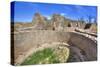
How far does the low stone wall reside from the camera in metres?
2.18

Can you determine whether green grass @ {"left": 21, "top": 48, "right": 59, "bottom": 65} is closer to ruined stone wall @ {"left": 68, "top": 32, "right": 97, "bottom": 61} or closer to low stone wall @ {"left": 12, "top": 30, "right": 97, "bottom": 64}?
low stone wall @ {"left": 12, "top": 30, "right": 97, "bottom": 64}

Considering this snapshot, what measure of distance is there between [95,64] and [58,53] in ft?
1.77

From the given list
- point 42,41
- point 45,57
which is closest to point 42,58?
point 45,57

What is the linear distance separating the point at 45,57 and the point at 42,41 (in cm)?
18

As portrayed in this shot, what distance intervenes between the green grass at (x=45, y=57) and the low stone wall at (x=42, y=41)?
0.06 metres

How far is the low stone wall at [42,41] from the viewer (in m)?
2.18

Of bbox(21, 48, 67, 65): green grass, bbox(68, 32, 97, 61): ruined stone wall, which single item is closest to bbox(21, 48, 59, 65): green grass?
bbox(21, 48, 67, 65): green grass

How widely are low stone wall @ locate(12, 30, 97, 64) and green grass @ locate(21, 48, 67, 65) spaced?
55 mm

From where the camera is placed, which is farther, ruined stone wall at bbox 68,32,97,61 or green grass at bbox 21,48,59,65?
ruined stone wall at bbox 68,32,97,61

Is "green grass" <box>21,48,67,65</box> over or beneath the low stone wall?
beneath

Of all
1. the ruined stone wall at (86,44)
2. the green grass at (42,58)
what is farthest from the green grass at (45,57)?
the ruined stone wall at (86,44)

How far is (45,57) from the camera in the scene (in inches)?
90.4

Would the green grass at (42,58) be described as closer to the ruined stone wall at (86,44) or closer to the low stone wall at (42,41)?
the low stone wall at (42,41)

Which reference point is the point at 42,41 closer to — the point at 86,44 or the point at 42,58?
the point at 42,58
